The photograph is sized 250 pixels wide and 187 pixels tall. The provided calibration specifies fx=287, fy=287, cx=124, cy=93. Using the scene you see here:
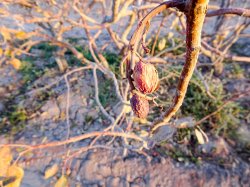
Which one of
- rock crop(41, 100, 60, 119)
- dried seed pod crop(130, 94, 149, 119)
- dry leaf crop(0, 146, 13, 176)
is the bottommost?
rock crop(41, 100, 60, 119)

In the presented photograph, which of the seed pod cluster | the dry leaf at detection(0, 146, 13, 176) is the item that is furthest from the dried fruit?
the dry leaf at detection(0, 146, 13, 176)

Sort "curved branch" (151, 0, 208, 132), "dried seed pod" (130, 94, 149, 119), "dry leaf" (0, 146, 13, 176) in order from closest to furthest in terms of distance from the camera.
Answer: "curved branch" (151, 0, 208, 132) < "dried seed pod" (130, 94, 149, 119) < "dry leaf" (0, 146, 13, 176)

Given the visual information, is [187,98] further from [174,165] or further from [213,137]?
[174,165]

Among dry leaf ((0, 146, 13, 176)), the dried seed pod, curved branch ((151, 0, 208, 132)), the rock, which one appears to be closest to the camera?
curved branch ((151, 0, 208, 132))

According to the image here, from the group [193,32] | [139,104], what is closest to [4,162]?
[139,104]

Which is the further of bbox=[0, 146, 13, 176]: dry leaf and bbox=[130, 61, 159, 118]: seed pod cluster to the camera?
bbox=[0, 146, 13, 176]: dry leaf

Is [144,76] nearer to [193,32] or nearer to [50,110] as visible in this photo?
[193,32]

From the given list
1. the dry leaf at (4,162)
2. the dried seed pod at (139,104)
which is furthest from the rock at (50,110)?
the dried seed pod at (139,104)

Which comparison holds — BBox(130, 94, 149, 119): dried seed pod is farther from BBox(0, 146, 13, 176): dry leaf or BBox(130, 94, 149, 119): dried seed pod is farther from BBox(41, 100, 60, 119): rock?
BBox(41, 100, 60, 119): rock

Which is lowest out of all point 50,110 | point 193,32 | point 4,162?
point 50,110
